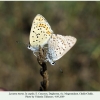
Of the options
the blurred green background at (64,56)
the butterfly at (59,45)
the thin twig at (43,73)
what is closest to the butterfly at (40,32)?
the butterfly at (59,45)

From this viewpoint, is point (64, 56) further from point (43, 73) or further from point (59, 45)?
point (43, 73)

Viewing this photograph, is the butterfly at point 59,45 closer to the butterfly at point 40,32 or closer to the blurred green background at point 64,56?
the butterfly at point 40,32

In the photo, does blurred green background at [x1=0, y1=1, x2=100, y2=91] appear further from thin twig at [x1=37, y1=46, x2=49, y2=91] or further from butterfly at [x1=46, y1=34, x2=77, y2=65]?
thin twig at [x1=37, y1=46, x2=49, y2=91]

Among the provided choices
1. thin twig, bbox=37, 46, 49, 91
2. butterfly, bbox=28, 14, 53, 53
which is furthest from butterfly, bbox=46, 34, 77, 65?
thin twig, bbox=37, 46, 49, 91

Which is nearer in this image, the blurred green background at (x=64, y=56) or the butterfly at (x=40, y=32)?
the butterfly at (x=40, y=32)

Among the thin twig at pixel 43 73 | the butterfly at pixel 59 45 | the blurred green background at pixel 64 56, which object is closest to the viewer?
the thin twig at pixel 43 73

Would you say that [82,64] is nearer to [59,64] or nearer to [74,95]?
[59,64]
